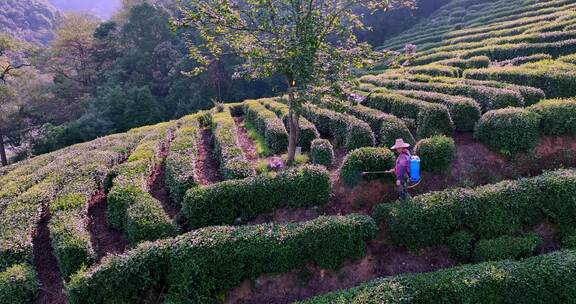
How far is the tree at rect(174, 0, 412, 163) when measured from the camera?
911cm

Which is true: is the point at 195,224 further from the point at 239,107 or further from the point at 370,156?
the point at 239,107

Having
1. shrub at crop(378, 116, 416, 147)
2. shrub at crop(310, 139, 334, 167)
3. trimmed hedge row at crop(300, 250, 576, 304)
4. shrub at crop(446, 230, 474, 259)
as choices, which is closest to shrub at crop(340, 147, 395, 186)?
shrub at crop(378, 116, 416, 147)

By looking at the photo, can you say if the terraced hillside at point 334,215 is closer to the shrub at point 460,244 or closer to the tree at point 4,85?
the shrub at point 460,244

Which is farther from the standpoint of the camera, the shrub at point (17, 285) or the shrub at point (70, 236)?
the shrub at point (70, 236)

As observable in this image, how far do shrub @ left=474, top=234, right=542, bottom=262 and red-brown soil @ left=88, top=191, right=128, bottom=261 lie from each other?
28.3ft

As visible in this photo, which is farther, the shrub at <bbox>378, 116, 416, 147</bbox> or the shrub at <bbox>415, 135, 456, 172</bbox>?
the shrub at <bbox>378, 116, 416, 147</bbox>

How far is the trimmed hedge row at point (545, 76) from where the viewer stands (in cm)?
1205

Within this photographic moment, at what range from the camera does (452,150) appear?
9922 millimetres

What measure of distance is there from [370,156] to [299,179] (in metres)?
2.07

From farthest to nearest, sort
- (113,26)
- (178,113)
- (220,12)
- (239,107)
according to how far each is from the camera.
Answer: (113,26), (178,113), (239,107), (220,12)

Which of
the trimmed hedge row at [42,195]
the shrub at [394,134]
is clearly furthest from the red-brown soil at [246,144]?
the trimmed hedge row at [42,195]

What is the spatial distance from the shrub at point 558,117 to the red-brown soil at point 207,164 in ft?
32.5

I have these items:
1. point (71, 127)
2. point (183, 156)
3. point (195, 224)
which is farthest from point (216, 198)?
point (71, 127)

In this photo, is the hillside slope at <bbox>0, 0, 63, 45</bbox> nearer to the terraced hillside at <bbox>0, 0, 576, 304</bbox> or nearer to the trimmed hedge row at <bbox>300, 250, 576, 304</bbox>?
the terraced hillside at <bbox>0, 0, 576, 304</bbox>
